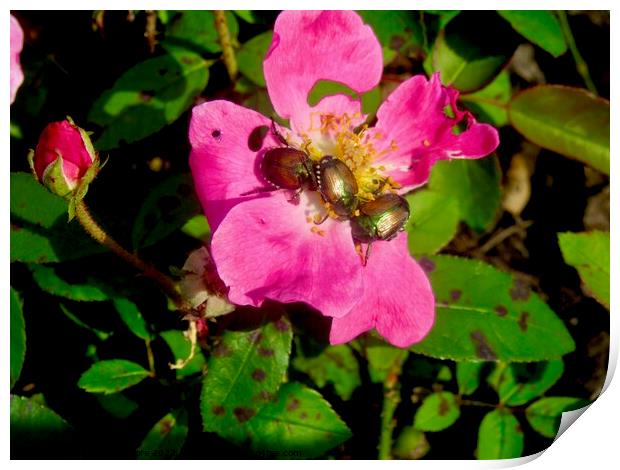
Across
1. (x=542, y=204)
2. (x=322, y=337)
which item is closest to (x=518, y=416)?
(x=322, y=337)

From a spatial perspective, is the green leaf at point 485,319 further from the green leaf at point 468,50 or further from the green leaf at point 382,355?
the green leaf at point 468,50

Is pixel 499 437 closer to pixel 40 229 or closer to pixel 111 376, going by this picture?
pixel 111 376

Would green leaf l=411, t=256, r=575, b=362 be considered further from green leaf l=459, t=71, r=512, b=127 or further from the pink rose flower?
green leaf l=459, t=71, r=512, b=127

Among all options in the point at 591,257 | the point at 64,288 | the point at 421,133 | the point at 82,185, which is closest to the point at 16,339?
the point at 64,288

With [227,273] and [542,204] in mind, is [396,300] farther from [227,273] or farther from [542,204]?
[542,204]

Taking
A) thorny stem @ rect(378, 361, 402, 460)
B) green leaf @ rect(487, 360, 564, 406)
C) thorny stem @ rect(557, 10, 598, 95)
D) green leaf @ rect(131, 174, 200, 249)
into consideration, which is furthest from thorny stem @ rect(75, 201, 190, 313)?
thorny stem @ rect(557, 10, 598, 95)

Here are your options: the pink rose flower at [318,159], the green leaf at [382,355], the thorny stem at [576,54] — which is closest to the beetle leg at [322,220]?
the pink rose flower at [318,159]
